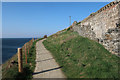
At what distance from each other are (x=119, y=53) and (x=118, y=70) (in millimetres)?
2458

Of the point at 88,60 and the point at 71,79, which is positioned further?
the point at 88,60

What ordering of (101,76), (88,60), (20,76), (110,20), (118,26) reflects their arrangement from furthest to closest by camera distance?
(110,20), (118,26), (88,60), (20,76), (101,76)

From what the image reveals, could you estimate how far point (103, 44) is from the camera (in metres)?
9.27

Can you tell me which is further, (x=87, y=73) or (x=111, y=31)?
(x=111, y=31)

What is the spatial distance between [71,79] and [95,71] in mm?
1471

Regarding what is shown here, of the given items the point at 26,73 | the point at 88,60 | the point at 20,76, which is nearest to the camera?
the point at 20,76

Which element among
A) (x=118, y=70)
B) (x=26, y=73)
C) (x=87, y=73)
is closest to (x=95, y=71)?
(x=87, y=73)

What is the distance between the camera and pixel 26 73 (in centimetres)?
611

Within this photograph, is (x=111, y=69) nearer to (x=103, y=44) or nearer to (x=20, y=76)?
(x=103, y=44)

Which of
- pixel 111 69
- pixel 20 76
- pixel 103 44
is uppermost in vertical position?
pixel 103 44

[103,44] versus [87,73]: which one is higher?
[103,44]

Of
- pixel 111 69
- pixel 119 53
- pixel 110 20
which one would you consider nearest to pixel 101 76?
pixel 111 69

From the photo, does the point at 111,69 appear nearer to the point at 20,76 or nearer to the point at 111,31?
the point at 111,31

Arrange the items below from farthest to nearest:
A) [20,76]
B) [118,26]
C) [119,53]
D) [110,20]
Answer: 1. [110,20]
2. [118,26]
3. [119,53]
4. [20,76]
